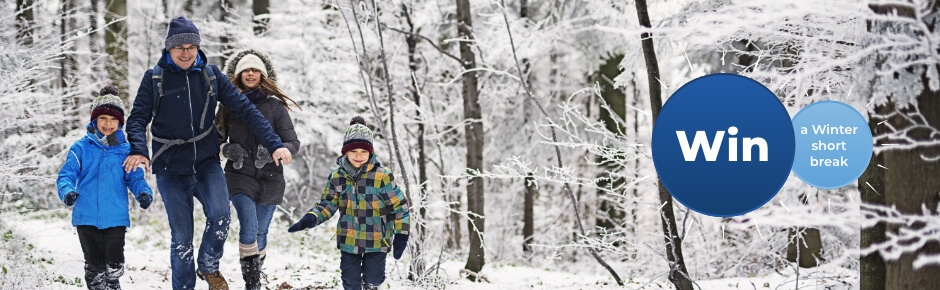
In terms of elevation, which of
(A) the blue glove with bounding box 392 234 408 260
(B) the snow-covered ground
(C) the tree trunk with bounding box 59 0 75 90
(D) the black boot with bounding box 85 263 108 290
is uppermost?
(C) the tree trunk with bounding box 59 0 75 90

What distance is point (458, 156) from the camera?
15.6m

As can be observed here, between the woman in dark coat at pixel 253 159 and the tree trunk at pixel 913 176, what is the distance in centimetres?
388

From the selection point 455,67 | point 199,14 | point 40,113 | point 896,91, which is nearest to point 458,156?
point 455,67

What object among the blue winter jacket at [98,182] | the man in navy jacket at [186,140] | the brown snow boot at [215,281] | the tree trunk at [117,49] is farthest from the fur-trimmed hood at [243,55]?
the tree trunk at [117,49]

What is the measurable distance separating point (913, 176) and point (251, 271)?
4310 millimetres

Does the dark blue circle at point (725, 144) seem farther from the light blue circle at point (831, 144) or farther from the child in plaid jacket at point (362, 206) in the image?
the child in plaid jacket at point (362, 206)

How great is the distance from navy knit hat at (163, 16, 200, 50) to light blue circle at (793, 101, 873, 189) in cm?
381

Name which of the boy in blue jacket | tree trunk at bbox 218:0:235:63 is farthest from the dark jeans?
tree trunk at bbox 218:0:235:63

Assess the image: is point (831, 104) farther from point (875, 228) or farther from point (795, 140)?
point (875, 228)

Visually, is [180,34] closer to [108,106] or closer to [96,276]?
[108,106]

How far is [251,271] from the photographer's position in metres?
5.67

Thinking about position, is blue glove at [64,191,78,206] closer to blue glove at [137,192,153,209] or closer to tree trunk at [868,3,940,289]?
blue glove at [137,192,153,209]

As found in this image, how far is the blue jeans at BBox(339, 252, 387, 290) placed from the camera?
5.43 metres

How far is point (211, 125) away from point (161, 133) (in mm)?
340
